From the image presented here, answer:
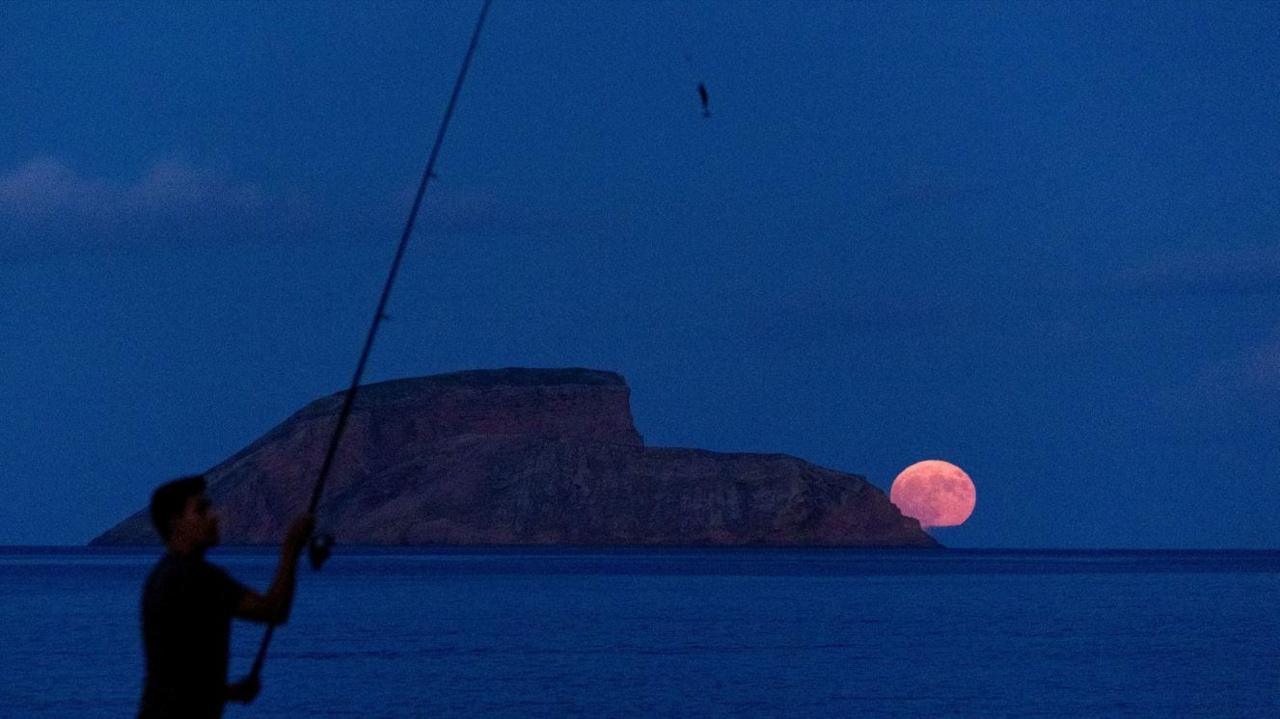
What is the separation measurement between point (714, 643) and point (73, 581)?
60.2 meters

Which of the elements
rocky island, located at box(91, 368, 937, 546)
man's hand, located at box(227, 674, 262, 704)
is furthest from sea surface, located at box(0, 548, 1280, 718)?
rocky island, located at box(91, 368, 937, 546)

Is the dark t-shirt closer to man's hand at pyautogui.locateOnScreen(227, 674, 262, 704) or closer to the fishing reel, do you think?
man's hand at pyautogui.locateOnScreen(227, 674, 262, 704)

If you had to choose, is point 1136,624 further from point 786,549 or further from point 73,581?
point 786,549

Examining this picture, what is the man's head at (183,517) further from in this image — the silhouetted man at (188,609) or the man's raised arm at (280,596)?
the man's raised arm at (280,596)

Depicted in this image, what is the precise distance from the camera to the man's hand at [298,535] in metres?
7.49

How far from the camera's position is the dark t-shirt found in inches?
302

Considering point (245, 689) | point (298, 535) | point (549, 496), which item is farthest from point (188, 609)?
point (549, 496)

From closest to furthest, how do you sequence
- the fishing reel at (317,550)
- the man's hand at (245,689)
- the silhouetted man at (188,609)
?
the silhouetted man at (188,609) → the fishing reel at (317,550) → the man's hand at (245,689)

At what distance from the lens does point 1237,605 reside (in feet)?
208

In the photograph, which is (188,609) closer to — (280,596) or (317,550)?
(280,596)

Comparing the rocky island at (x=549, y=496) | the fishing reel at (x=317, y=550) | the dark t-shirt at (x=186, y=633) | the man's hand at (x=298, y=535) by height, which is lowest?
the rocky island at (x=549, y=496)

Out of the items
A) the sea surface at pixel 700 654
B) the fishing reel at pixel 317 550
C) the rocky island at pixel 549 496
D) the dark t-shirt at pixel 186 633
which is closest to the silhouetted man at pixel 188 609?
the dark t-shirt at pixel 186 633

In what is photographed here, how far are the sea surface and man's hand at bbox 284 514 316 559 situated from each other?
18066 millimetres

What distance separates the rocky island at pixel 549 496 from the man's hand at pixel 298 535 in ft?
592
